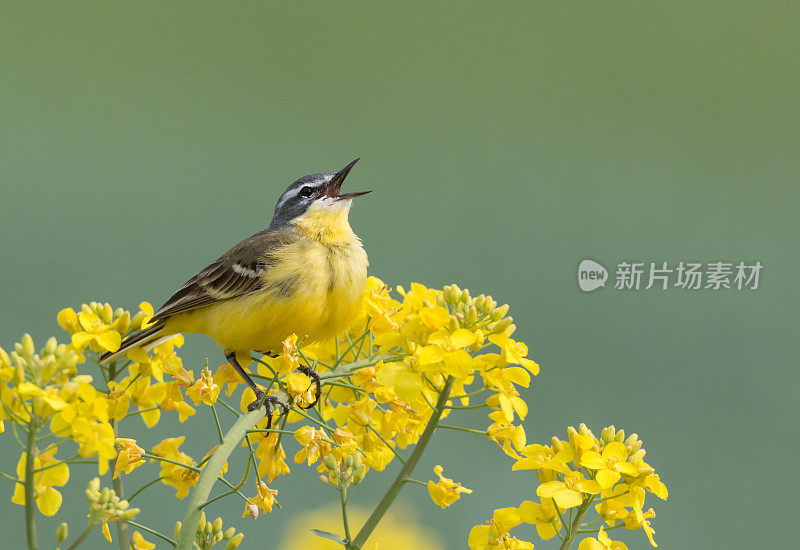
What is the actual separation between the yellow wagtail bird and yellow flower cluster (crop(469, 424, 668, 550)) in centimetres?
65

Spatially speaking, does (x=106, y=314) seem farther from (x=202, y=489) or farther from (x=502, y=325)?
(x=502, y=325)

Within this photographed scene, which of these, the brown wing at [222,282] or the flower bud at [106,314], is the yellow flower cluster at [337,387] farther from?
the brown wing at [222,282]

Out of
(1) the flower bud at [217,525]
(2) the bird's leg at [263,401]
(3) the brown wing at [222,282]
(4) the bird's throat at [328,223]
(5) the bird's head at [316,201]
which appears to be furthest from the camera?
(5) the bird's head at [316,201]

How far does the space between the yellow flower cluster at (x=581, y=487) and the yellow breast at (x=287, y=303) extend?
70 cm

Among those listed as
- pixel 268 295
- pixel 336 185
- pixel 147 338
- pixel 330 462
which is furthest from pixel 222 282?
pixel 330 462

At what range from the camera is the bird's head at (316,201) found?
250 centimetres

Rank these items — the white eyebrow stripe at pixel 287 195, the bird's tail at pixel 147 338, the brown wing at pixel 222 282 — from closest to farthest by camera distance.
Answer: the bird's tail at pixel 147 338, the brown wing at pixel 222 282, the white eyebrow stripe at pixel 287 195

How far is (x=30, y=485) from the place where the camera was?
0.98 metres

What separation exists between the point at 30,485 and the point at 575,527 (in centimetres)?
73

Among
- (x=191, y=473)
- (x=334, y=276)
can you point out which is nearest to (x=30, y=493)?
(x=191, y=473)

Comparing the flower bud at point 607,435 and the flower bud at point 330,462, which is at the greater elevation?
the flower bud at point 607,435

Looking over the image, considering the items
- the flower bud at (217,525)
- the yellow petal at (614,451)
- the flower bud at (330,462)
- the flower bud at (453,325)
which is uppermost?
the flower bud at (453,325)

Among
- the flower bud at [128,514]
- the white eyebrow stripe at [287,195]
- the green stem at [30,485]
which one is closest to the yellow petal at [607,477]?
the flower bud at [128,514]

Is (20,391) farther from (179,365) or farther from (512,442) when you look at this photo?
(512,442)
